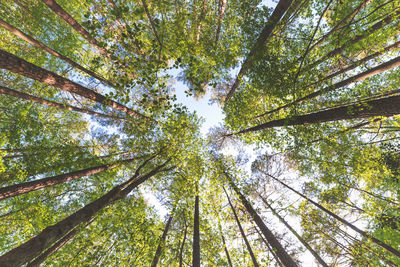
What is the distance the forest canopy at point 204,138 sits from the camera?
6.42 meters

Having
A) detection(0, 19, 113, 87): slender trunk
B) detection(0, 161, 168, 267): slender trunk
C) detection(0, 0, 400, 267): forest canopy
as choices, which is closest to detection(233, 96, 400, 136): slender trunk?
detection(0, 0, 400, 267): forest canopy

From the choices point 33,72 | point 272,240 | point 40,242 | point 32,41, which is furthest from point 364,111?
point 32,41

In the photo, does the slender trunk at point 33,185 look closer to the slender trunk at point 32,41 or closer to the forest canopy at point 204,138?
the forest canopy at point 204,138

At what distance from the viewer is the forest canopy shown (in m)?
6.42

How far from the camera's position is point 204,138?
10.4 meters

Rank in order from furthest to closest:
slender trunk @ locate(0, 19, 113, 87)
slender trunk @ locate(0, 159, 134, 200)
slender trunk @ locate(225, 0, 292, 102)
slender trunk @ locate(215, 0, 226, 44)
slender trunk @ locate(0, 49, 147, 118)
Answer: slender trunk @ locate(215, 0, 226, 44), slender trunk @ locate(225, 0, 292, 102), slender trunk @ locate(0, 19, 113, 87), slender trunk @ locate(0, 159, 134, 200), slender trunk @ locate(0, 49, 147, 118)

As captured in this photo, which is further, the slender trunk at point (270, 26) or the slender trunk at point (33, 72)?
the slender trunk at point (270, 26)

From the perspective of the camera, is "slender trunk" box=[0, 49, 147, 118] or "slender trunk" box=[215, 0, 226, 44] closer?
"slender trunk" box=[0, 49, 147, 118]

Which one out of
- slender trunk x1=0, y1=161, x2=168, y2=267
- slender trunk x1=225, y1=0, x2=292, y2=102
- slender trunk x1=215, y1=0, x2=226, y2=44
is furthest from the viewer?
slender trunk x1=215, y1=0, x2=226, y2=44

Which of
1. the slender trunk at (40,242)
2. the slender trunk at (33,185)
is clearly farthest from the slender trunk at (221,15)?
the slender trunk at (40,242)

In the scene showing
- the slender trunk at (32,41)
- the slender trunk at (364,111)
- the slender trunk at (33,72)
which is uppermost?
the slender trunk at (32,41)

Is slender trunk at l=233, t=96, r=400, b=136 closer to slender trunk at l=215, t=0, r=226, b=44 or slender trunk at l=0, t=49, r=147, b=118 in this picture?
slender trunk at l=215, t=0, r=226, b=44

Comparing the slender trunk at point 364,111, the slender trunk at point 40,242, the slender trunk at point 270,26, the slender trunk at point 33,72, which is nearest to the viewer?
the slender trunk at point 40,242

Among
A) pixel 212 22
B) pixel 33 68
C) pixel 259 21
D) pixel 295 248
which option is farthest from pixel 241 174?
pixel 212 22
